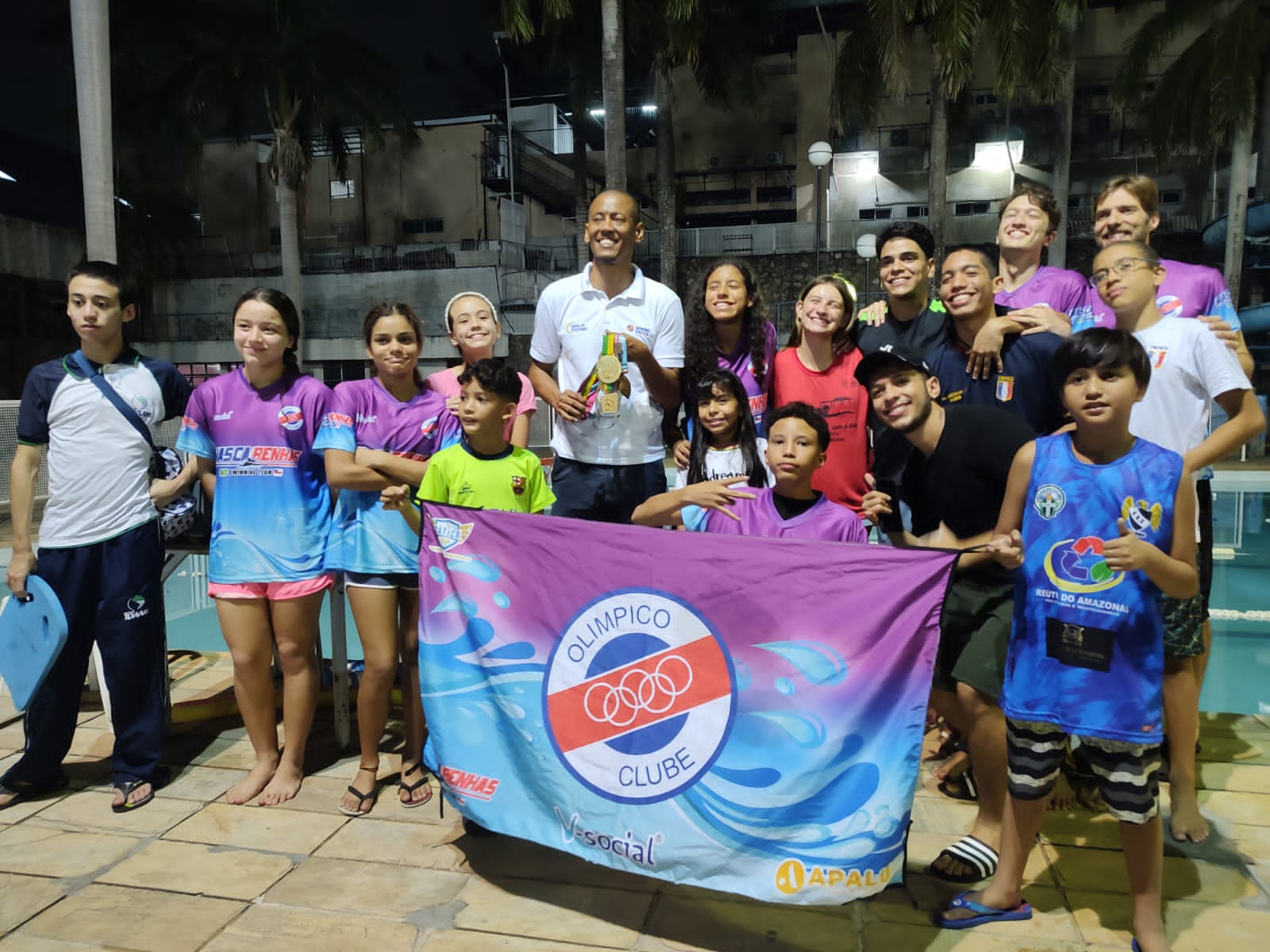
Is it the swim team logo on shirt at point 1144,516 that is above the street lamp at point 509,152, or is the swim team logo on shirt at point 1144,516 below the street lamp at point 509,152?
below

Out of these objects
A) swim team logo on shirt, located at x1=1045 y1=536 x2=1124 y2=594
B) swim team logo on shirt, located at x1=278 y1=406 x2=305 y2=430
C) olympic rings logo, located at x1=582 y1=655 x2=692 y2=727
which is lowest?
olympic rings logo, located at x1=582 y1=655 x2=692 y2=727

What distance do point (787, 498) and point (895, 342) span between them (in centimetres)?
105

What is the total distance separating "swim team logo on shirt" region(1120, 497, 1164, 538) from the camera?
2.34 metres

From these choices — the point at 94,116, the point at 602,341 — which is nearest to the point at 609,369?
the point at 602,341

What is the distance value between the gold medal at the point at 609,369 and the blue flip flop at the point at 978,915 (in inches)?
84.1

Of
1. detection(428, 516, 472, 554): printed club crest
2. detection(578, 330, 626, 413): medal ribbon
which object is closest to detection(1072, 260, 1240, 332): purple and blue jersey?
detection(578, 330, 626, 413): medal ribbon

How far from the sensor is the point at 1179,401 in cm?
308

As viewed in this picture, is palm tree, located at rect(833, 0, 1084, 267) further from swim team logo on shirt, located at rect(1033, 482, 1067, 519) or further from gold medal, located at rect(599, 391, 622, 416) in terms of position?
swim team logo on shirt, located at rect(1033, 482, 1067, 519)

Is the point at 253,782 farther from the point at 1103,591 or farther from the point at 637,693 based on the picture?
the point at 1103,591

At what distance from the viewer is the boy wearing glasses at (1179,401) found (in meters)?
2.99

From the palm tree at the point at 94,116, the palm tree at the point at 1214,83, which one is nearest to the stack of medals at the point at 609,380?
the palm tree at the point at 94,116

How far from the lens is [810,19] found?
2800 cm

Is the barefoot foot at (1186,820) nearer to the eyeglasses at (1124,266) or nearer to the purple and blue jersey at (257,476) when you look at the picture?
the eyeglasses at (1124,266)

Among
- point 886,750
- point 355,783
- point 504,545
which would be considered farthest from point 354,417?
point 886,750
